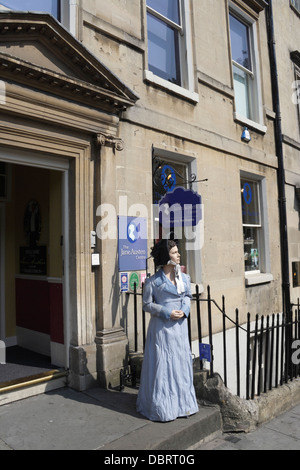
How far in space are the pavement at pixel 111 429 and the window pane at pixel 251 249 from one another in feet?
12.9

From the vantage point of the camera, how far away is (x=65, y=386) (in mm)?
4480

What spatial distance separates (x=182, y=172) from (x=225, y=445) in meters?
4.24

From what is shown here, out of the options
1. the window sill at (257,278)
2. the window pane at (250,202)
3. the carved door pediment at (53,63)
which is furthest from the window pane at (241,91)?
the carved door pediment at (53,63)

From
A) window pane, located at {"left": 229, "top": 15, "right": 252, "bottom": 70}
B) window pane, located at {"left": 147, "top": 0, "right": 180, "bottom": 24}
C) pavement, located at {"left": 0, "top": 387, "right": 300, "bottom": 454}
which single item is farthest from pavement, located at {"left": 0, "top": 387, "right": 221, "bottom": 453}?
window pane, located at {"left": 229, "top": 15, "right": 252, "bottom": 70}

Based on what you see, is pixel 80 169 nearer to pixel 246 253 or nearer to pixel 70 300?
pixel 70 300

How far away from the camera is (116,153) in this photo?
197 inches

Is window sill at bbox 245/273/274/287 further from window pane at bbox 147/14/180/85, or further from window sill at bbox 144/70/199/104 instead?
window pane at bbox 147/14/180/85

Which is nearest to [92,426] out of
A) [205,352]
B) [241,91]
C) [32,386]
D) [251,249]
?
[32,386]

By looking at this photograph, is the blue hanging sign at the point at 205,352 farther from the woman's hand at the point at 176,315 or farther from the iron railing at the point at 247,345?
the woman's hand at the point at 176,315

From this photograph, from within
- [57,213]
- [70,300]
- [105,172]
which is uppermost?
[105,172]

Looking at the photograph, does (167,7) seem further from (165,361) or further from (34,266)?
(165,361)

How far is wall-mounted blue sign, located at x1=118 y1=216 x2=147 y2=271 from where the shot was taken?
4.92 meters

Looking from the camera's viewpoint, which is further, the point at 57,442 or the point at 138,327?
the point at 138,327
